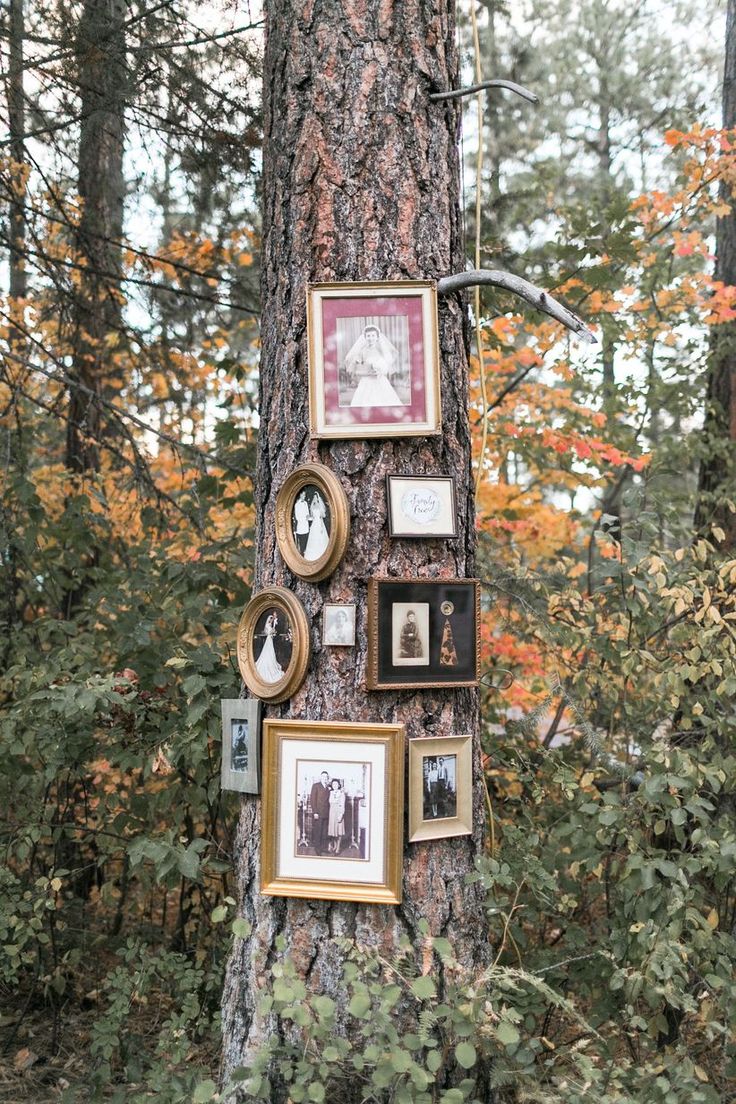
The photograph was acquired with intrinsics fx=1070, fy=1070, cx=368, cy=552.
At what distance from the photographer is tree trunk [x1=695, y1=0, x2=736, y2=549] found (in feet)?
18.0

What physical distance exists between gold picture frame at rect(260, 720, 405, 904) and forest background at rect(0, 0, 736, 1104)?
→ 20 cm

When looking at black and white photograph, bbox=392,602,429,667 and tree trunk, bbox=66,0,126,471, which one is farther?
tree trunk, bbox=66,0,126,471

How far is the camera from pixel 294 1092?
2.08 metres

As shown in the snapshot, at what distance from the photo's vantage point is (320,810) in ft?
8.25

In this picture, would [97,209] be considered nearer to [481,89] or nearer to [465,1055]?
[481,89]

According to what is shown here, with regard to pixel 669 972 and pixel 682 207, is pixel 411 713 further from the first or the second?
pixel 682 207

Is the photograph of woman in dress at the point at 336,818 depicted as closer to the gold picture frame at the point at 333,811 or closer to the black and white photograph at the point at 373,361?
the gold picture frame at the point at 333,811

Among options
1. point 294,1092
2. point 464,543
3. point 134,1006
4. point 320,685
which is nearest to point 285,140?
point 464,543

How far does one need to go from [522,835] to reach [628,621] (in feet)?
3.07

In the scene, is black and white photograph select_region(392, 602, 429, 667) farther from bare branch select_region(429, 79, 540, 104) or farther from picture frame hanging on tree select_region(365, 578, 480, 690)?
bare branch select_region(429, 79, 540, 104)

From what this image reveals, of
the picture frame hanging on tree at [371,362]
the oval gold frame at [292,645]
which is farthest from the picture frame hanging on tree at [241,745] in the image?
the picture frame hanging on tree at [371,362]

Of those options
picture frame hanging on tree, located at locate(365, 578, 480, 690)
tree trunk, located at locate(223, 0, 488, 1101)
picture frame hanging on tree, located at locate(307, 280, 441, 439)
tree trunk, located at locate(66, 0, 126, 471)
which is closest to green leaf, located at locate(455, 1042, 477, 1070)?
tree trunk, located at locate(223, 0, 488, 1101)

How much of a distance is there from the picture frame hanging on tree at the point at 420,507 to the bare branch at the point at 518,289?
1.49 ft

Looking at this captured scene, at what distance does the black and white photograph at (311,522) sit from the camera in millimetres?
2494
